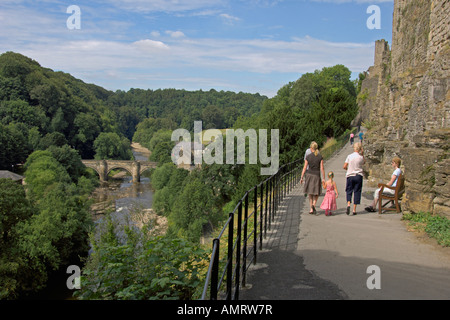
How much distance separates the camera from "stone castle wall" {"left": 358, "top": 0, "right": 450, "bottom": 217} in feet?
24.4

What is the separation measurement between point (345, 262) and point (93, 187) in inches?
2437

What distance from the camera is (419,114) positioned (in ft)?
35.7

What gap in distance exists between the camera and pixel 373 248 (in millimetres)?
6281

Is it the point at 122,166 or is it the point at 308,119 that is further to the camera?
the point at 122,166

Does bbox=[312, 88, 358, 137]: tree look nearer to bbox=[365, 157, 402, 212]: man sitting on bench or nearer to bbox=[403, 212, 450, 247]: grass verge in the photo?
bbox=[365, 157, 402, 212]: man sitting on bench

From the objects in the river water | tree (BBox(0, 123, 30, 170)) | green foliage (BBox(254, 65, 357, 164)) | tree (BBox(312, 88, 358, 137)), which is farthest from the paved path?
tree (BBox(0, 123, 30, 170))

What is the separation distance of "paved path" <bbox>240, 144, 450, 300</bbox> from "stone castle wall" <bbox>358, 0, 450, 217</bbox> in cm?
98

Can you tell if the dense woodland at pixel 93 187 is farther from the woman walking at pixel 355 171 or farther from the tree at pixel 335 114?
the woman walking at pixel 355 171

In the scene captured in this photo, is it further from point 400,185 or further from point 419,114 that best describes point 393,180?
point 419,114

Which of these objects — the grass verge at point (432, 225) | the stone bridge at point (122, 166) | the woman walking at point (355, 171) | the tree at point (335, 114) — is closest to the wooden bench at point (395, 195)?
the woman walking at point (355, 171)

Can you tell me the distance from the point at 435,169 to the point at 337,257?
9.63ft

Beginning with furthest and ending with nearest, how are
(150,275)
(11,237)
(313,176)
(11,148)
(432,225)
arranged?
1. (11,148)
2. (11,237)
3. (313,176)
4. (432,225)
5. (150,275)

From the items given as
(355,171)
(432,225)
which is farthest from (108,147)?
(432,225)
